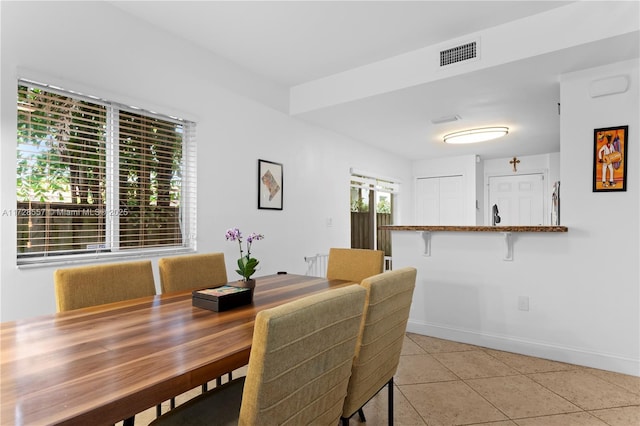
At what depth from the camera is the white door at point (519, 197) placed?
641 centimetres

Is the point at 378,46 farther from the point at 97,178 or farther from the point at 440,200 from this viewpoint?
the point at 440,200

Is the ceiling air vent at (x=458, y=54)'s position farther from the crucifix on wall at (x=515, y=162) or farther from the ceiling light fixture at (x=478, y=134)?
the crucifix on wall at (x=515, y=162)

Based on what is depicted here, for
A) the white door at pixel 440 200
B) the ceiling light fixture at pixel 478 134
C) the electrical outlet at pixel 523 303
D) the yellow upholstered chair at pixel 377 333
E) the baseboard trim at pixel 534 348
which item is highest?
the ceiling light fixture at pixel 478 134

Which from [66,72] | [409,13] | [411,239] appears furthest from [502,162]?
[66,72]

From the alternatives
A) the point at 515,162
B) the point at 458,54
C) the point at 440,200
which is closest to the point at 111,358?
the point at 458,54

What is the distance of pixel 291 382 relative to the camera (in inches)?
36.5

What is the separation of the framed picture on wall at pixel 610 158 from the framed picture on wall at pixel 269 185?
280cm

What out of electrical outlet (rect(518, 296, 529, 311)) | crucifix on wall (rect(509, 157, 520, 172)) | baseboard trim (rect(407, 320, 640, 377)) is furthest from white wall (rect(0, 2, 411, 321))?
crucifix on wall (rect(509, 157, 520, 172))

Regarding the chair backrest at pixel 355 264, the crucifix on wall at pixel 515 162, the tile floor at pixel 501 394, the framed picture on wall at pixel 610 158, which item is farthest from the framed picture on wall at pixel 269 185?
the crucifix on wall at pixel 515 162

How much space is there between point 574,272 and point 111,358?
10.1 ft

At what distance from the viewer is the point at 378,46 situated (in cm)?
308

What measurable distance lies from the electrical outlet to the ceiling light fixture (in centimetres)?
237

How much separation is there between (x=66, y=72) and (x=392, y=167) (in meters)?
5.08

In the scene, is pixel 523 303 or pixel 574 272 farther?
pixel 523 303
